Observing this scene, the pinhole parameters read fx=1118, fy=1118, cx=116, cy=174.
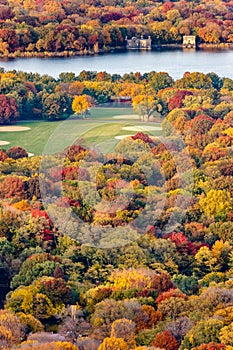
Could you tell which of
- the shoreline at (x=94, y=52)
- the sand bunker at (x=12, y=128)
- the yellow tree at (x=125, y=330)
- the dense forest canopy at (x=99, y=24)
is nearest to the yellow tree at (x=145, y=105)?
the sand bunker at (x=12, y=128)

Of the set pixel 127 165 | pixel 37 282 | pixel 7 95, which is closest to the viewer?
pixel 37 282

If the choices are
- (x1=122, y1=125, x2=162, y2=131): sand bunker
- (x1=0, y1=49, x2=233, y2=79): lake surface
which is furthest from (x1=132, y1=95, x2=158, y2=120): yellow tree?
(x1=0, y1=49, x2=233, y2=79): lake surface

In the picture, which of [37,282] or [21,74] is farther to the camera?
[21,74]

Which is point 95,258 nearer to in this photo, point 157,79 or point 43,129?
point 43,129

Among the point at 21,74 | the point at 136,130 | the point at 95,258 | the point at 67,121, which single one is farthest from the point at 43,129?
the point at 95,258

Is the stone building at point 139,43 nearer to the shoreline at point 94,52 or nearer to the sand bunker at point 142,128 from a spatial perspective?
the shoreline at point 94,52

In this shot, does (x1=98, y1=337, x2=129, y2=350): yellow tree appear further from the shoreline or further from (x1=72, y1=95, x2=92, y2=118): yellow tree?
the shoreline

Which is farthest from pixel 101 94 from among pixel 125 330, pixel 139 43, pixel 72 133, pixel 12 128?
pixel 139 43
